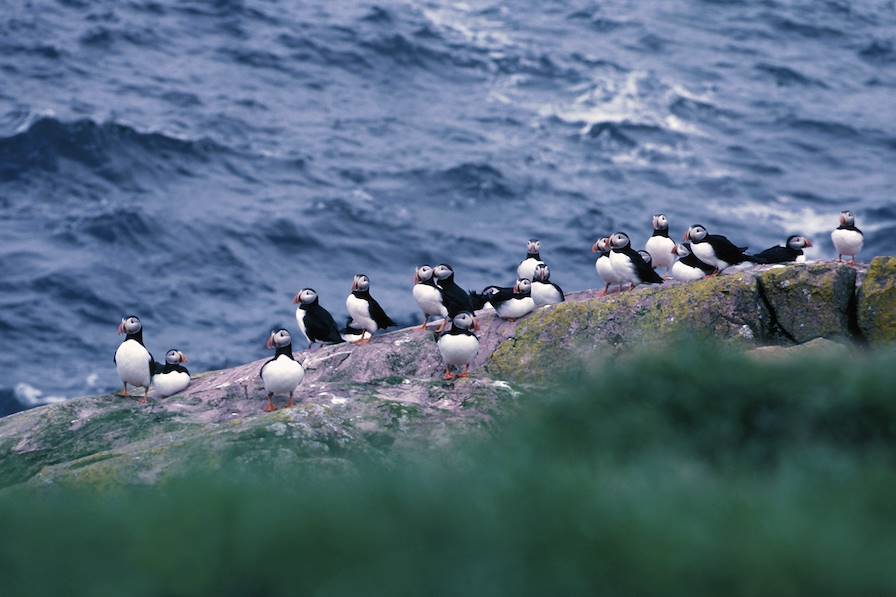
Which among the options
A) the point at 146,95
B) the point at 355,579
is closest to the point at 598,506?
the point at 355,579

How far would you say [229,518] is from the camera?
658 centimetres

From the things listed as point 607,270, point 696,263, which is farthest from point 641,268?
point 696,263

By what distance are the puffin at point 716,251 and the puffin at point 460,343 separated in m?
3.24

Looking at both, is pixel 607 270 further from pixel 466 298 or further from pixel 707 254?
pixel 466 298

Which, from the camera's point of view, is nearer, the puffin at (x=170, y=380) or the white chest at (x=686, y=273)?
the puffin at (x=170, y=380)

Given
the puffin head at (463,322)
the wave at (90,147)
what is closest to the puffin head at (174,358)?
the puffin head at (463,322)

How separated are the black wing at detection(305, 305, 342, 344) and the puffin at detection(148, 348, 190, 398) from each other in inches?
58.2

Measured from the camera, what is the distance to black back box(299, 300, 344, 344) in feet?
46.1

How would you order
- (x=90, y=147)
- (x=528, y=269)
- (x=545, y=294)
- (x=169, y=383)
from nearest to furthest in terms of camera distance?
(x=169, y=383) < (x=545, y=294) < (x=528, y=269) < (x=90, y=147)

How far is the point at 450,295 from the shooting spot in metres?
13.7

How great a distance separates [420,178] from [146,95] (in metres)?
10.0

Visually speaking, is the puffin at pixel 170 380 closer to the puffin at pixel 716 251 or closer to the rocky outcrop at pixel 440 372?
the rocky outcrop at pixel 440 372

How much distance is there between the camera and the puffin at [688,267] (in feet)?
46.3

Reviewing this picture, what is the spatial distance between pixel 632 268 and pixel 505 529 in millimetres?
7615
